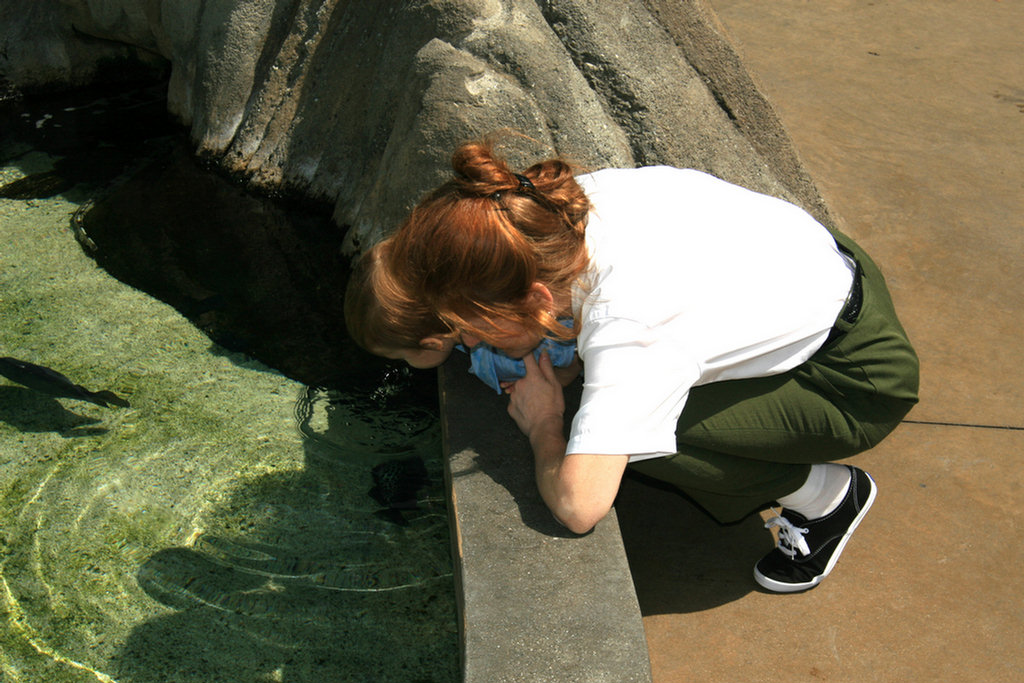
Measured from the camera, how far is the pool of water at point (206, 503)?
212 centimetres

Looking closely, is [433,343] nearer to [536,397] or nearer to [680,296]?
[536,397]

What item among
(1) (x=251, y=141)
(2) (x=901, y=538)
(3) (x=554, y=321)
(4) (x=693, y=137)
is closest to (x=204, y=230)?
(1) (x=251, y=141)

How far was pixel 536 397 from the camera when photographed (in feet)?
6.64

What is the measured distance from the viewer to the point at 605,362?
159 centimetres

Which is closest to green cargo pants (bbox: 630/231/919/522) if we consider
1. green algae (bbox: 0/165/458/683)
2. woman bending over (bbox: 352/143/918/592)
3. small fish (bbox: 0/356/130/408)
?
woman bending over (bbox: 352/143/918/592)

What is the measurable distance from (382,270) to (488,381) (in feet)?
1.58

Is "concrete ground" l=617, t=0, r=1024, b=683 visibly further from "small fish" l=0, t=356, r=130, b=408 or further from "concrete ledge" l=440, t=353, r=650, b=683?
"small fish" l=0, t=356, r=130, b=408

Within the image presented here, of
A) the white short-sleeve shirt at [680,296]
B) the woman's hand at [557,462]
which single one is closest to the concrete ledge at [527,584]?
the woman's hand at [557,462]

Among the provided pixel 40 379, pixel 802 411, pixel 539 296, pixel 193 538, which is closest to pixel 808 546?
pixel 802 411

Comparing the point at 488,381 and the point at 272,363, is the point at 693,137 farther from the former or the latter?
the point at 272,363

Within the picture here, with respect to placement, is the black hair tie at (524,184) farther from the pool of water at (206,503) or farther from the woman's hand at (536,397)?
the pool of water at (206,503)

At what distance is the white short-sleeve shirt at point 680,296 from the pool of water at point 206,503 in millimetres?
891

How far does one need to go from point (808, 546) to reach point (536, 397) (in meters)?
0.77

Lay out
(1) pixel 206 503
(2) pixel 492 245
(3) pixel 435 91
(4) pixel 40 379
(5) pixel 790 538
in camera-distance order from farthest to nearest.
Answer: (3) pixel 435 91
(4) pixel 40 379
(1) pixel 206 503
(5) pixel 790 538
(2) pixel 492 245
